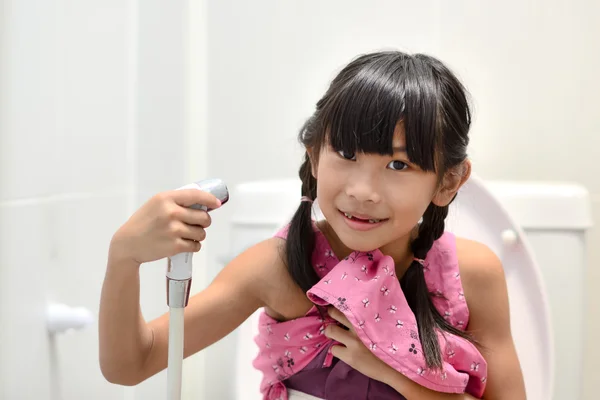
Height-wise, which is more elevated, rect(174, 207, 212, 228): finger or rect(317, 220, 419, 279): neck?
rect(174, 207, 212, 228): finger

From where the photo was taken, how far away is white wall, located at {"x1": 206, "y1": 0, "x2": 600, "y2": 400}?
105 centimetres

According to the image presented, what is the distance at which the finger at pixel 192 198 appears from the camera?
55 cm

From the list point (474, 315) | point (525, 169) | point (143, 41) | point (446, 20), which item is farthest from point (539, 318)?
point (143, 41)

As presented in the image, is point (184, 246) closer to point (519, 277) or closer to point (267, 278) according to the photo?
point (267, 278)

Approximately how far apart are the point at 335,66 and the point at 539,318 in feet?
1.66

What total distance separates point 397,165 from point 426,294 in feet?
0.58

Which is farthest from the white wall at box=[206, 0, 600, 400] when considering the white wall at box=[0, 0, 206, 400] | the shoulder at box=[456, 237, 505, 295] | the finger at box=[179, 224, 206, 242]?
the finger at box=[179, 224, 206, 242]

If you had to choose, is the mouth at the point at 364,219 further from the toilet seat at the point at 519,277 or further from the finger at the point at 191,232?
the toilet seat at the point at 519,277

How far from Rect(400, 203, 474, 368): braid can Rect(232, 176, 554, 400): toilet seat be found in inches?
5.9

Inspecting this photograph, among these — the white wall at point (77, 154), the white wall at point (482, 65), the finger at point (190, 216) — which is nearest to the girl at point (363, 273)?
the finger at point (190, 216)

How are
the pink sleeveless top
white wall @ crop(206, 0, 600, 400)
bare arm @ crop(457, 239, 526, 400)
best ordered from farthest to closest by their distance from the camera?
1. white wall @ crop(206, 0, 600, 400)
2. bare arm @ crop(457, 239, 526, 400)
3. the pink sleeveless top

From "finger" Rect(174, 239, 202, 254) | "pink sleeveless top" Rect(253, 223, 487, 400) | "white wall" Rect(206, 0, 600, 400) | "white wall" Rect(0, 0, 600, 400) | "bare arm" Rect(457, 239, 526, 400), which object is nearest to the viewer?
"finger" Rect(174, 239, 202, 254)

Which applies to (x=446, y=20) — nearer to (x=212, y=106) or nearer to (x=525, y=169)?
(x=525, y=169)

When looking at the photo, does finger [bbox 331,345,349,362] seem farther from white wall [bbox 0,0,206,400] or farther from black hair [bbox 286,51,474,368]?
white wall [bbox 0,0,206,400]
